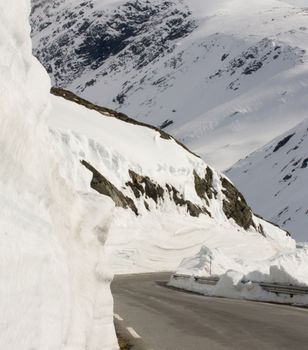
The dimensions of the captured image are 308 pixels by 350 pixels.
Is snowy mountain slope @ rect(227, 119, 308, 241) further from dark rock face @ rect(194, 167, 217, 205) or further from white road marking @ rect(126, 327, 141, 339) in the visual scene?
white road marking @ rect(126, 327, 141, 339)

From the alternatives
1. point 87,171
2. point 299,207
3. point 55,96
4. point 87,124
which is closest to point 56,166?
point 87,171

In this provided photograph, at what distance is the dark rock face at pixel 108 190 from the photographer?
4509 cm

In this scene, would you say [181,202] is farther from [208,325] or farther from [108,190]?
[208,325]

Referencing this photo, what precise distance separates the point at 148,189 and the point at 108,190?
597cm

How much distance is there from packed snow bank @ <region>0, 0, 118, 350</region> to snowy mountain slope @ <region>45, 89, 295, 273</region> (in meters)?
32.3

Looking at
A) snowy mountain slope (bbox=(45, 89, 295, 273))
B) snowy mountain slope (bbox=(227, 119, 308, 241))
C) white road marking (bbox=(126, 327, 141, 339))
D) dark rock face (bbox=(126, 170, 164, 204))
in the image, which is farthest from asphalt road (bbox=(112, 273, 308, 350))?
snowy mountain slope (bbox=(227, 119, 308, 241))

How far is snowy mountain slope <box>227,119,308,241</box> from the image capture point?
137 m

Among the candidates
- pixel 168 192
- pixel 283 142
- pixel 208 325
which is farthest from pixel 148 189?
pixel 283 142

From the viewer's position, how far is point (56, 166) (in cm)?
802

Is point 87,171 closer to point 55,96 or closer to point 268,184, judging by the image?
point 55,96

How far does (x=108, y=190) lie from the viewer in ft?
150

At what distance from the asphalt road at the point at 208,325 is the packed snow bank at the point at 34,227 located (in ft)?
9.24

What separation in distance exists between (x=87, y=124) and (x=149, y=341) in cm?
4353

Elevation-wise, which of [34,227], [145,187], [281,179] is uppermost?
[34,227]
